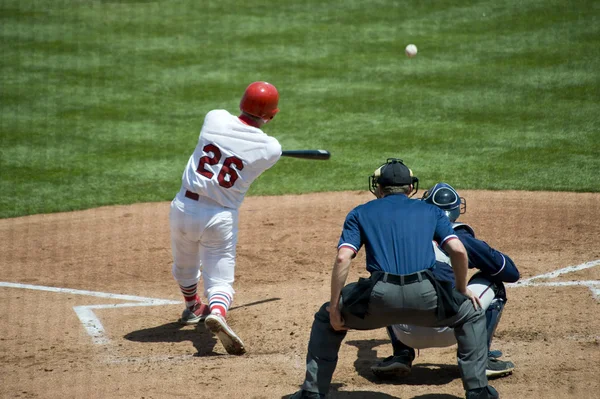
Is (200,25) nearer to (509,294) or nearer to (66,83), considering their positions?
(66,83)

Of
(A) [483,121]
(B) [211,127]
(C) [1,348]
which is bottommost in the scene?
(C) [1,348]

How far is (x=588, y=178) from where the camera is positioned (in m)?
9.05

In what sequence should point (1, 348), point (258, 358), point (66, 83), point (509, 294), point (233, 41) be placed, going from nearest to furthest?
point (258, 358) < point (1, 348) < point (509, 294) < point (66, 83) < point (233, 41)

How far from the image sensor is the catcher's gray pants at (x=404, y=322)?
12.9 ft

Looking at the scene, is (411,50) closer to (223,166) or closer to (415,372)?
(223,166)

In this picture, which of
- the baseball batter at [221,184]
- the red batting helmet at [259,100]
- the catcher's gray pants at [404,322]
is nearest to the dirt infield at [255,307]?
the catcher's gray pants at [404,322]

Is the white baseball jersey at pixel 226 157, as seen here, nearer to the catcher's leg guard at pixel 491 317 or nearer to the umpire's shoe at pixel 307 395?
the umpire's shoe at pixel 307 395

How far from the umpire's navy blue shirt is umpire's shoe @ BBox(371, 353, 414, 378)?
897mm

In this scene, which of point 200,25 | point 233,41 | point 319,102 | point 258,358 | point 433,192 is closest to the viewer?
point 433,192

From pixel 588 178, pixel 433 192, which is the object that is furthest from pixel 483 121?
pixel 433 192

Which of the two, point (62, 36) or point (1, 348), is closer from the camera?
point (1, 348)

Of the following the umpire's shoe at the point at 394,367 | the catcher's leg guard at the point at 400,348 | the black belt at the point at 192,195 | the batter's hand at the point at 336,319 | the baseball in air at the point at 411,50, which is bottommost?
the umpire's shoe at the point at 394,367

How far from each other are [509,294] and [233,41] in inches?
400

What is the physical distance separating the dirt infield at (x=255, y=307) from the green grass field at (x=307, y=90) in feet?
3.03
